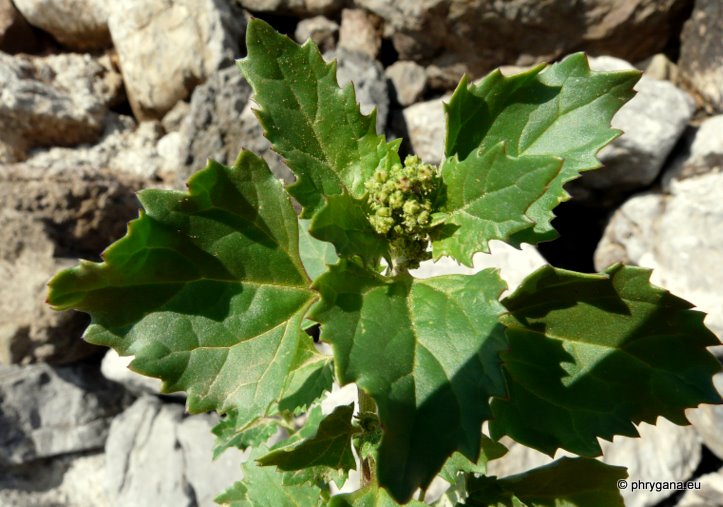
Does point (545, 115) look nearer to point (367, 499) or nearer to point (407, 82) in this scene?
point (367, 499)

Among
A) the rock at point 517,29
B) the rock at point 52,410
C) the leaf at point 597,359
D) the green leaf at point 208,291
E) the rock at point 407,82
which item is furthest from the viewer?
the rock at point 407,82

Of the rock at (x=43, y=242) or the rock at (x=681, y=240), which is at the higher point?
the rock at (x=43, y=242)

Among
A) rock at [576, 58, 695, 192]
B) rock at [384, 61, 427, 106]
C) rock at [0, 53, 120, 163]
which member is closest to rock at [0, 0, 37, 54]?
rock at [0, 53, 120, 163]

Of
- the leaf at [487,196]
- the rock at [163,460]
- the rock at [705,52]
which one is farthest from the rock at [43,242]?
the rock at [705,52]

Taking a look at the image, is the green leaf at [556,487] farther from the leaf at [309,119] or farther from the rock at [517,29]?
the rock at [517,29]

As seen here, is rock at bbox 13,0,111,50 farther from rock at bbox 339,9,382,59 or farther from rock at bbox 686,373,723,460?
rock at bbox 686,373,723,460

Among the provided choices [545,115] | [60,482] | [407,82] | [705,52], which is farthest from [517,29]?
[60,482]
